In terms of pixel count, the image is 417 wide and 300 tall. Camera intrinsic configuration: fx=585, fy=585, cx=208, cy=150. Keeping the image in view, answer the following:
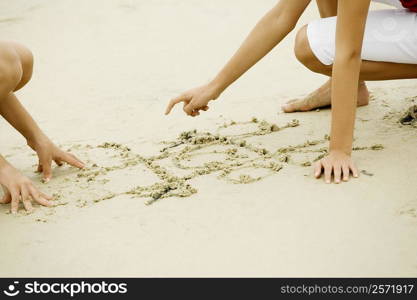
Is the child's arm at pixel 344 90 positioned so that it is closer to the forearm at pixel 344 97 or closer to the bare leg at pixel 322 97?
the forearm at pixel 344 97

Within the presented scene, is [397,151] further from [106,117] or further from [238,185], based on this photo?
[106,117]

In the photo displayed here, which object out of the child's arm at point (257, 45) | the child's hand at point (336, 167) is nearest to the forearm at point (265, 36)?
the child's arm at point (257, 45)

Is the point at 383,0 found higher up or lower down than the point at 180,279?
higher up

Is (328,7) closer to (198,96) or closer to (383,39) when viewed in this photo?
(383,39)

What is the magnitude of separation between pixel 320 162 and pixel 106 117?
1.10 m

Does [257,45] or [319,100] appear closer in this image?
[257,45]

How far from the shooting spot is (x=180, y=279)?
126 cm

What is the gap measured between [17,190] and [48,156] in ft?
0.83

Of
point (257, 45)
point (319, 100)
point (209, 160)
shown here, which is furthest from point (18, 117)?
point (319, 100)

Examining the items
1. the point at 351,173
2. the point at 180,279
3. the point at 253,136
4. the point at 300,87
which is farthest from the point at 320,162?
the point at 300,87

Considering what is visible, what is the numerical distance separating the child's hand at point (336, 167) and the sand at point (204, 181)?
0.03 metres

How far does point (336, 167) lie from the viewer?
66.3 inches

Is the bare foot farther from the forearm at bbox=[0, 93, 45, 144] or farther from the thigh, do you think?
the forearm at bbox=[0, 93, 45, 144]

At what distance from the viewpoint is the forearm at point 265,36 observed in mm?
1936
